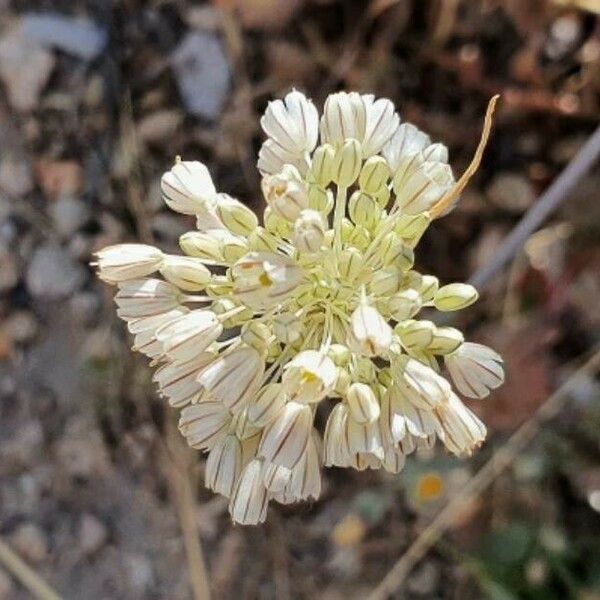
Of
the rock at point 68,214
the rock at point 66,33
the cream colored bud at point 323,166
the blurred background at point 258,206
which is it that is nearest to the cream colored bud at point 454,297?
the cream colored bud at point 323,166

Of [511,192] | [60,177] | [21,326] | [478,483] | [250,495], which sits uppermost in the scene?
[250,495]

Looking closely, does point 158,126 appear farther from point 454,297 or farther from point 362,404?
point 362,404

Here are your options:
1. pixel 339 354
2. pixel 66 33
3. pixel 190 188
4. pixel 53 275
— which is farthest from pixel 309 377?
pixel 66 33

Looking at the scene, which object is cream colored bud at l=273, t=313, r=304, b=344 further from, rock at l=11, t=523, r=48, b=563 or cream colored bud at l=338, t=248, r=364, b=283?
rock at l=11, t=523, r=48, b=563

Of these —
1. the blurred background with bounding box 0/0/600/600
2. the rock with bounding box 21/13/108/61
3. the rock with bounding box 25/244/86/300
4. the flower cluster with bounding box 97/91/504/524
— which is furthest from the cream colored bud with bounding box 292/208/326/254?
the rock with bounding box 21/13/108/61

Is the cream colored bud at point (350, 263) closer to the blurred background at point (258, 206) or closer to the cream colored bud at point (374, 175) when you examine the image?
the cream colored bud at point (374, 175)
